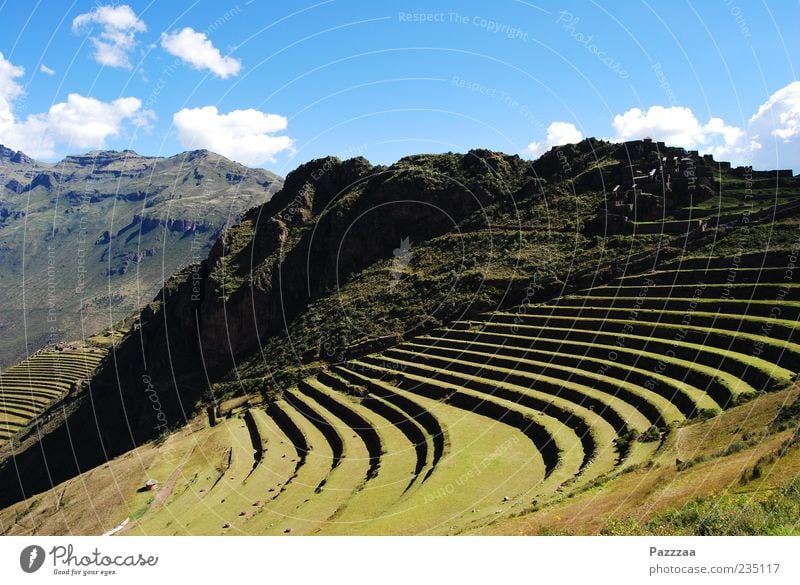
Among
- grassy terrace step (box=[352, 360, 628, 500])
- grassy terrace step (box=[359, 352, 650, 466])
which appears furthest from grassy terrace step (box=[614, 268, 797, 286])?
grassy terrace step (box=[352, 360, 628, 500])

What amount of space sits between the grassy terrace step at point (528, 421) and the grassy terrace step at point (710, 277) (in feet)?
59.1

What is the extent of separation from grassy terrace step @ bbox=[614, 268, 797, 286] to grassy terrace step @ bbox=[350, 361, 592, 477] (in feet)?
59.1

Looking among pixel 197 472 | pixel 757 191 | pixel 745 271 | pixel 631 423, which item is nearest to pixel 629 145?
pixel 757 191

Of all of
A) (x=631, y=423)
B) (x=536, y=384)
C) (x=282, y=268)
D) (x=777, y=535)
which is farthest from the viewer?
(x=282, y=268)

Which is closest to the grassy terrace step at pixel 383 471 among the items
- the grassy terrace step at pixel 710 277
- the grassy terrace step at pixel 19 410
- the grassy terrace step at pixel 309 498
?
the grassy terrace step at pixel 309 498

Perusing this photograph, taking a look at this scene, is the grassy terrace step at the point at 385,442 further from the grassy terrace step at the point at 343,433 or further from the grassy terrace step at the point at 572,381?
the grassy terrace step at the point at 572,381

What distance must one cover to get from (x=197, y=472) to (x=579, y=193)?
5998 cm

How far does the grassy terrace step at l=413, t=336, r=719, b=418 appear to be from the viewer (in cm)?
2572

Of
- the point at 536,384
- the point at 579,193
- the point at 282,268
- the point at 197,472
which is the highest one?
the point at 282,268

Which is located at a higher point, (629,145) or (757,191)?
(629,145)

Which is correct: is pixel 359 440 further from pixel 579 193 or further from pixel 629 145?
pixel 629 145

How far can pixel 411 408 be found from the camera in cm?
3788

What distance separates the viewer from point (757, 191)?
6022cm

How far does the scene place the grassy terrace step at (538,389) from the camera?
27.2 m
